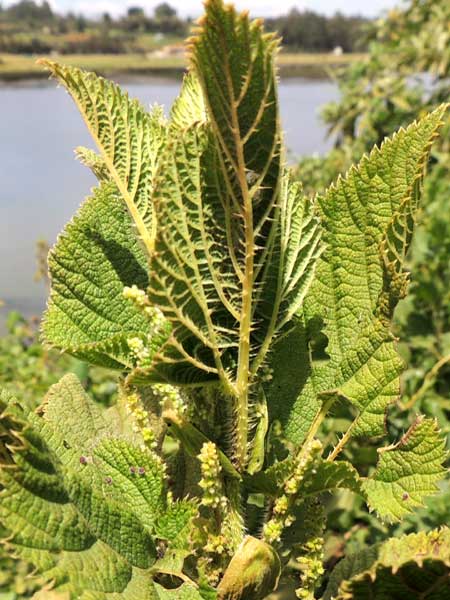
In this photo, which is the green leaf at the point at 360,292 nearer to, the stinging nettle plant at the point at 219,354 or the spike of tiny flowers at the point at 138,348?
the stinging nettle plant at the point at 219,354

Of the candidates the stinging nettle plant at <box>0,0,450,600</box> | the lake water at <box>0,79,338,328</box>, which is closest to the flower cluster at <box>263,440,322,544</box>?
the stinging nettle plant at <box>0,0,450,600</box>

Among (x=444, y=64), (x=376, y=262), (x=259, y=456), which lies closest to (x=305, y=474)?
(x=259, y=456)

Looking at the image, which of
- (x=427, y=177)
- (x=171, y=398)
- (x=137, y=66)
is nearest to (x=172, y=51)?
(x=171, y=398)

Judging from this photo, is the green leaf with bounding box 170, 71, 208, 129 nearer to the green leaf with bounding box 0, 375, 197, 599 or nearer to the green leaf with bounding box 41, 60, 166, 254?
the green leaf with bounding box 41, 60, 166, 254

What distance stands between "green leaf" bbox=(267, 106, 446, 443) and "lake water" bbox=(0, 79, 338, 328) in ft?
12.7

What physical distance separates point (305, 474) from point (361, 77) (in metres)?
3.30

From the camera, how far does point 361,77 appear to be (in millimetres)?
3439

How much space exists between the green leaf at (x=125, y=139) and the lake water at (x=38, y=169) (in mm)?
3904

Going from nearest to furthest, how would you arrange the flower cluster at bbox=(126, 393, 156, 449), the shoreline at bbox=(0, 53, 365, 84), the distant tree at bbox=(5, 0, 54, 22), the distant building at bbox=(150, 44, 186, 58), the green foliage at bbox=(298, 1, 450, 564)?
the distant building at bbox=(150, 44, 186, 58), the flower cluster at bbox=(126, 393, 156, 449), the green foliage at bbox=(298, 1, 450, 564), the shoreline at bbox=(0, 53, 365, 84), the distant tree at bbox=(5, 0, 54, 22)

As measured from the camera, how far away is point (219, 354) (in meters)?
0.42

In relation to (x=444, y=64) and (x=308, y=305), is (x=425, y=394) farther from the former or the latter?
(x=444, y=64)

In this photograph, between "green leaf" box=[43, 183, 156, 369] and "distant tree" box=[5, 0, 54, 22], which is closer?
"green leaf" box=[43, 183, 156, 369]

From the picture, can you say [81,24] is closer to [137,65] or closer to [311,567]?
[137,65]

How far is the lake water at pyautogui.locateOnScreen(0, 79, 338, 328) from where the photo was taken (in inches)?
192
